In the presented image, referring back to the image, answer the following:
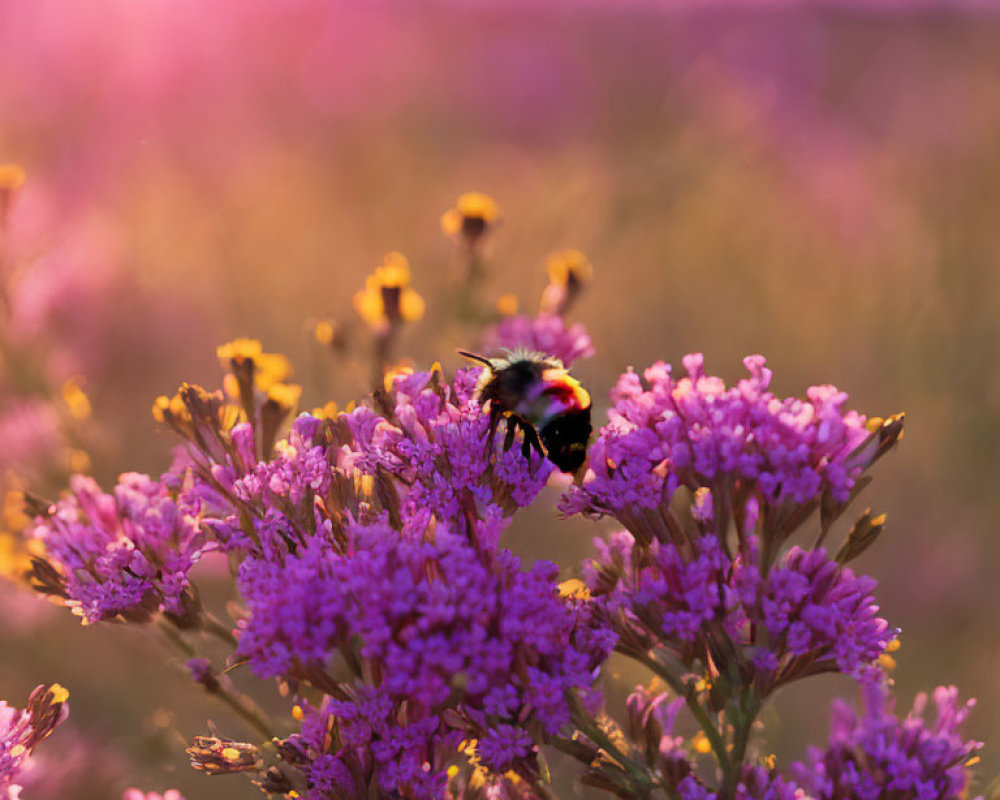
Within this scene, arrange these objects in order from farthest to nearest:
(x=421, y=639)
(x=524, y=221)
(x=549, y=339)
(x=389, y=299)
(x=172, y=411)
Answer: (x=524, y=221)
(x=389, y=299)
(x=549, y=339)
(x=172, y=411)
(x=421, y=639)

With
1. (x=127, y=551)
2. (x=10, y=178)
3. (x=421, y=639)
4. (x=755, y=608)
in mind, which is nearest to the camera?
(x=421, y=639)

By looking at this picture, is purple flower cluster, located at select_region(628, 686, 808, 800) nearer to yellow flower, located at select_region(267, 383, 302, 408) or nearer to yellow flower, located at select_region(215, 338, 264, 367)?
yellow flower, located at select_region(267, 383, 302, 408)

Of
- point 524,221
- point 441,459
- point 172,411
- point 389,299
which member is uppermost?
point 524,221

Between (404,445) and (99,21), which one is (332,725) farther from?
(99,21)

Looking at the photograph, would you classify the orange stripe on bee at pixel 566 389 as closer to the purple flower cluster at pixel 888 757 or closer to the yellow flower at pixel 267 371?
the yellow flower at pixel 267 371

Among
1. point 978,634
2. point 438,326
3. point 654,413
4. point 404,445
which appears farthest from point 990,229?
point 404,445

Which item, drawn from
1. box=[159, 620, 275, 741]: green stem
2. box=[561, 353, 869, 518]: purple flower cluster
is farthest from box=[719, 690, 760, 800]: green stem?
box=[159, 620, 275, 741]: green stem

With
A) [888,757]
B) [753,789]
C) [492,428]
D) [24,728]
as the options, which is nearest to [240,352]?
[492,428]

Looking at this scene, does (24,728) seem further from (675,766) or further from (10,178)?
(10,178)
